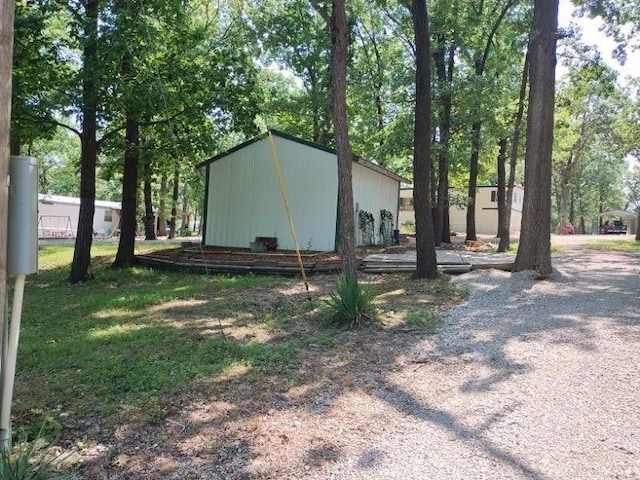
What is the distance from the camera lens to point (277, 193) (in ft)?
48.3

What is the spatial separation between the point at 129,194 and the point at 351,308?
8679mm

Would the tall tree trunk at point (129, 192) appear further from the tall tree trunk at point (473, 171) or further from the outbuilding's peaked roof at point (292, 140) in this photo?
the tall tree trunk at point (473, 171)

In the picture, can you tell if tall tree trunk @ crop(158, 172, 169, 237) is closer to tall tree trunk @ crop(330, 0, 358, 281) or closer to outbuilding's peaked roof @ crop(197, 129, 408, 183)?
outbuilding's peaked roof @ crop(197, 129, 408, 183)

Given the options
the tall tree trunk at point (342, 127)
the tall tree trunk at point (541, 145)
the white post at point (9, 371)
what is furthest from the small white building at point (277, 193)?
the white post at point (9, 371)

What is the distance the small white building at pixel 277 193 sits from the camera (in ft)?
46.6

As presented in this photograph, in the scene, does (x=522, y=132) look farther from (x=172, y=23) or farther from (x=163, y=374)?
(x=163, y=374)

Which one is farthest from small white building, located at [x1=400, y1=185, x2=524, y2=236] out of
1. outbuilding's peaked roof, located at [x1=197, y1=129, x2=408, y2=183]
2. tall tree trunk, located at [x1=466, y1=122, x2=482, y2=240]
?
outbuilding's peaked roof, located at [x1=197, y1=129, x2=408, y2=183]

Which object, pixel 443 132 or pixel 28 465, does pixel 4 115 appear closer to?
pixel 28 465

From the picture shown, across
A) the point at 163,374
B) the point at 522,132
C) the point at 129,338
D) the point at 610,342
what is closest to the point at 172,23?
the point at 129,338

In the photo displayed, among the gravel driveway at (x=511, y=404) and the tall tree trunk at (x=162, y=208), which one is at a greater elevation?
the tall tree trunk at (x=162, y=208)

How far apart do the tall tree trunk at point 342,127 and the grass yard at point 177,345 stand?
96 centimetres

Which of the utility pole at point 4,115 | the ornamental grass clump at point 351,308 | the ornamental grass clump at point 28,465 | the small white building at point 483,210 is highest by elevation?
the small white building at point 483,210

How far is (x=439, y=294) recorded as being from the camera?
813 centimetres

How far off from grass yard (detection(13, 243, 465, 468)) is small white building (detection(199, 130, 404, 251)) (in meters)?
4.44
